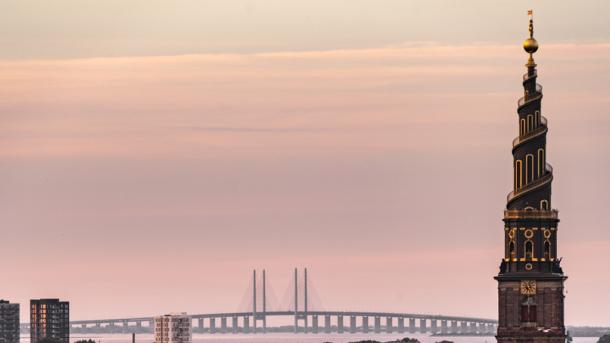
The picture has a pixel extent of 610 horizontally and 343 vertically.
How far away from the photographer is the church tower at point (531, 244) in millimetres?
130375

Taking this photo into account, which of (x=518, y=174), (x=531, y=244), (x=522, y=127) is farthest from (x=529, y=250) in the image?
(x=522, y=127)

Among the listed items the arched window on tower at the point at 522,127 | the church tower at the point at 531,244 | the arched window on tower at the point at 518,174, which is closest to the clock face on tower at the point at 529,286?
the church tower at the point at 531,244

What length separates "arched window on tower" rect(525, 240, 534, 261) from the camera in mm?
130750

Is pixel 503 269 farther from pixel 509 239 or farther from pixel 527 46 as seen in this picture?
pixel 527 46

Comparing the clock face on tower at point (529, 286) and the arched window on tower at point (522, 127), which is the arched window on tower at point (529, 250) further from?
the arched window on tower at point (522, 127)

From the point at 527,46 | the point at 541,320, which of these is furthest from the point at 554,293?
the point at 527,46

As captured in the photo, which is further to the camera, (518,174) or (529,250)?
(529,250)

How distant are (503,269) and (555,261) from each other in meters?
2.24

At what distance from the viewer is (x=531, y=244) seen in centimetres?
13075

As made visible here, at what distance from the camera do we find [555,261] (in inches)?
5157

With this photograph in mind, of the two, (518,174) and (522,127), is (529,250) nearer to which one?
(518,174)

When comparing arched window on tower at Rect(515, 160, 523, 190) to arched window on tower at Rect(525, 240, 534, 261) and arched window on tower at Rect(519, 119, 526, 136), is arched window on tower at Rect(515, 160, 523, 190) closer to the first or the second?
arched window on tower at Rect(519, 119, 526, 136)

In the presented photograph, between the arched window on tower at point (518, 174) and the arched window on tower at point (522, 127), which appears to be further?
the arched window on tower at point (522, 127)

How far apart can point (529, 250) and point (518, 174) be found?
128 inches
